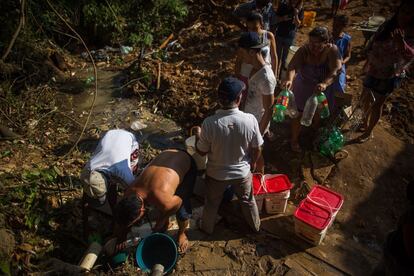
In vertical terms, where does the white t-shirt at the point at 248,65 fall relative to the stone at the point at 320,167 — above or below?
above

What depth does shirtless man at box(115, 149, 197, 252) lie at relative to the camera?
130 inches

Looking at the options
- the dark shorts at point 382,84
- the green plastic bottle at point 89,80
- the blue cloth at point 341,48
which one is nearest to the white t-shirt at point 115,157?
the blue cloth at point 341,48

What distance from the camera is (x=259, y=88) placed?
14.4ft

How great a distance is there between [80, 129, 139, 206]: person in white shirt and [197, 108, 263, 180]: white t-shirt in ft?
3.03

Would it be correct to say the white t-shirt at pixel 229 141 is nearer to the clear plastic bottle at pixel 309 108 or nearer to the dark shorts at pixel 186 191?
the dark shorts at pixel 186 191

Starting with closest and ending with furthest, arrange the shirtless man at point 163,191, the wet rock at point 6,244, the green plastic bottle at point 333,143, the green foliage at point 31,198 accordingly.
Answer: the shirtless man at point 163,191 < the wet rock at point 6,244 < the green foliage at point 31,198 < the green plastic bottle at point 333,143

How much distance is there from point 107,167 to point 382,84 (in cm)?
386

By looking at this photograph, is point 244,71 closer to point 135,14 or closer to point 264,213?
point 264,213

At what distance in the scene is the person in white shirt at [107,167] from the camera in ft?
12.0

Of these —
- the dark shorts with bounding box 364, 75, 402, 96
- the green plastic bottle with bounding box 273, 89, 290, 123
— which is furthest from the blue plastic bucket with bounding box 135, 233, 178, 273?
the dark shorts with bounding box 364, 75, 402, 96

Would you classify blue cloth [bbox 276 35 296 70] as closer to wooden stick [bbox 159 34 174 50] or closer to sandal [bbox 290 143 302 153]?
sandal [bbox 290 143 302 153]

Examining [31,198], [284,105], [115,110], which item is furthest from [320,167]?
[31,198]

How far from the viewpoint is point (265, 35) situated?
4664mm

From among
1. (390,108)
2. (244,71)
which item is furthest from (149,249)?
(390,108)
